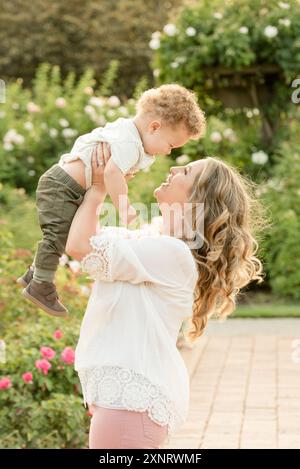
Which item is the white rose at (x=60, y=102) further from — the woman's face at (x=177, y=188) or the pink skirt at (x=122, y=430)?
the pink skirt at (x=122, y=430)

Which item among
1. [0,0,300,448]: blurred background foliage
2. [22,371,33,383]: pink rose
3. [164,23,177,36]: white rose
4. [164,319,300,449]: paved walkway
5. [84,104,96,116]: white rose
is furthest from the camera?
[84,104,96,116]: white rose

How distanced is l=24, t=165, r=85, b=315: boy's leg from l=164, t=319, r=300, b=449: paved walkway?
6.44ft

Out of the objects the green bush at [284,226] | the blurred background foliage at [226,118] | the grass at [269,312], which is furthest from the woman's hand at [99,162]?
the green bush at [284,226]

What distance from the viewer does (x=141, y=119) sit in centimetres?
307

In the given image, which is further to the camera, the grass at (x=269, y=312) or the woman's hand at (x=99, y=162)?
the grass at (x=269, y=312)

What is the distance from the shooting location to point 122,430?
8.22ft

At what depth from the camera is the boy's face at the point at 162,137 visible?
3.00 m

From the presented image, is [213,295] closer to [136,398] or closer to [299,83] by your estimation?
[136,398]

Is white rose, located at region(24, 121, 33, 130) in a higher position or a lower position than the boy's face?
lower

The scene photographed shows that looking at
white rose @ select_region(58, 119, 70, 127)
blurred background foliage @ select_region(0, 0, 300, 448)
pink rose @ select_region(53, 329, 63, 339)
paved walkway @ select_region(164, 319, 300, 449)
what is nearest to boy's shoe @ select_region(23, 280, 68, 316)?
pink rose @ select_region(53, 329, 63, 339)

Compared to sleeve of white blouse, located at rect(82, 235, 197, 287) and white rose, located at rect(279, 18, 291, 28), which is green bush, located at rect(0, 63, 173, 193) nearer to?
white rose, located at rect(279, 18, 291, 28)

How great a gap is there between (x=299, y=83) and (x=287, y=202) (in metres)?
1.61

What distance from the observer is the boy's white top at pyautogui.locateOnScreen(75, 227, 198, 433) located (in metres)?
2.53

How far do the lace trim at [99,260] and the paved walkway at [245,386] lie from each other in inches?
96.5
